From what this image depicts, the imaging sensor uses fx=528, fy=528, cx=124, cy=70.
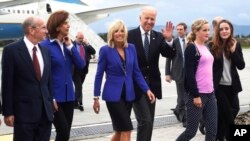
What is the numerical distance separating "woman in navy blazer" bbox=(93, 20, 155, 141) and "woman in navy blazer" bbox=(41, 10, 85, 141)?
386 mm

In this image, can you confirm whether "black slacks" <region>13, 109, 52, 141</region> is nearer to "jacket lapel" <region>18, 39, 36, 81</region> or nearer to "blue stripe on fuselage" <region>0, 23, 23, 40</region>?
"jacket lapel" <region>18, 39, 36, 81</region>

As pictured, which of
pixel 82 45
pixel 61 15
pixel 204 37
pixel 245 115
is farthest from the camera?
pixel 82 45

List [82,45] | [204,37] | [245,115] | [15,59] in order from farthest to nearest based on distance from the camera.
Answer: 1. [82,45]
2. [245,115]
3. [204,37]
4. [15,59]

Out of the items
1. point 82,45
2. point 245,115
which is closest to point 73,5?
point 82,45

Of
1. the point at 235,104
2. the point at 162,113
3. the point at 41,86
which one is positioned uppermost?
the point at 41,86

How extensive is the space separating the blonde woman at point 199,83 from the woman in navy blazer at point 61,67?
132cm

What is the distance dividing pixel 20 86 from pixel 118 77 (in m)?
1.29

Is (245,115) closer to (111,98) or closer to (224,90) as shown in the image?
(224,90)

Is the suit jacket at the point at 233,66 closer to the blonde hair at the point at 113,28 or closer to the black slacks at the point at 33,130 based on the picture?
the blonde hair at the point at 113,28

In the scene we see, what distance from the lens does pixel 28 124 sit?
4840 millimetres

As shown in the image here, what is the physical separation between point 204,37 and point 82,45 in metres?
4.50

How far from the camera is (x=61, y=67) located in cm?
543

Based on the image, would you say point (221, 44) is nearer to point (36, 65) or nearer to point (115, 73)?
point (115, 73)

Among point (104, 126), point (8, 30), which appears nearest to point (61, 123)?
point (104, 126)
